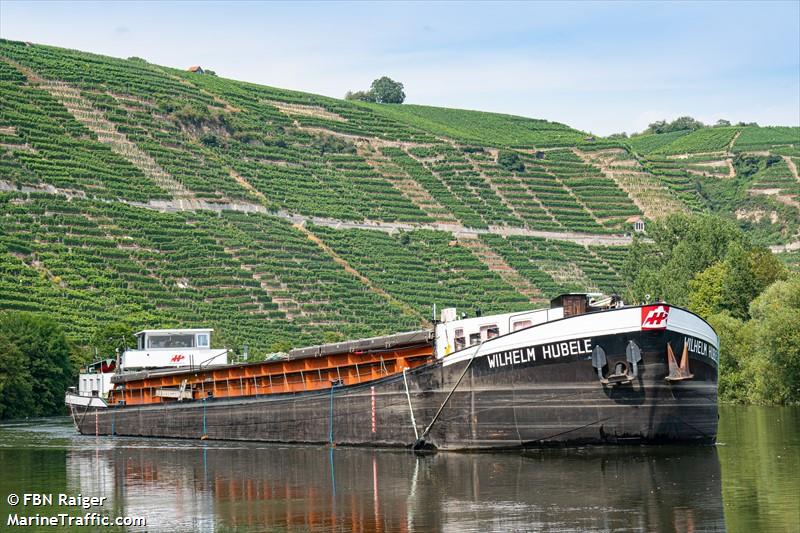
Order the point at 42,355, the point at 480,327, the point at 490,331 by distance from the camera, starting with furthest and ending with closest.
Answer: the point at 42,355 < the point at 480,327 < the point at 490,331

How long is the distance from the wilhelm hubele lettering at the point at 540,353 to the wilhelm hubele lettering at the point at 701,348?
10.8 ft

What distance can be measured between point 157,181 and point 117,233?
72.8 feet

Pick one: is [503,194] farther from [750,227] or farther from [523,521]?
[523,521]

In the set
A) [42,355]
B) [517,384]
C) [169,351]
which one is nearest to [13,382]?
[42,355]

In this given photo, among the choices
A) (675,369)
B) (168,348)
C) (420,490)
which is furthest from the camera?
(168,348)

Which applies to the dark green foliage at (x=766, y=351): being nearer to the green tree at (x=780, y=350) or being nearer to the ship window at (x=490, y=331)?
the green tree at (x=780, y=350)

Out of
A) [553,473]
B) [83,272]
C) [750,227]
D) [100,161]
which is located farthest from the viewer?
[750,227]

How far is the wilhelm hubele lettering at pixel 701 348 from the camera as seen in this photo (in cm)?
3719

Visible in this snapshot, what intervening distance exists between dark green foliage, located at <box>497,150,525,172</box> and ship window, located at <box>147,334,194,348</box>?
11899 cm

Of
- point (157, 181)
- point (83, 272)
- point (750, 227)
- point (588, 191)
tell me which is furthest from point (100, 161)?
point (750, 227)

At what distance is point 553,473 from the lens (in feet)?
107

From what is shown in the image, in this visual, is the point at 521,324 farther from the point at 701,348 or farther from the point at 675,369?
the point at 701,348

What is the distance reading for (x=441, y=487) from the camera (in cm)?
3111

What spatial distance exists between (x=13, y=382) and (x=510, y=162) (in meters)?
109
